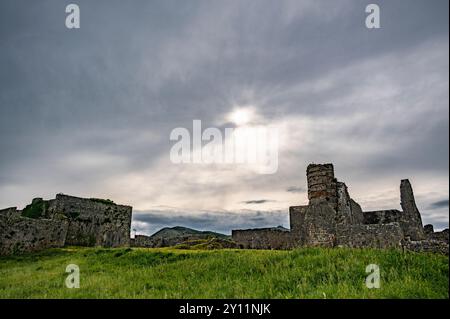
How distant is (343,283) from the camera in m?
7.41

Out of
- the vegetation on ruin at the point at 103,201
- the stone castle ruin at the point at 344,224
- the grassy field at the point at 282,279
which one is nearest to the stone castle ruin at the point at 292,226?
the stone castle ruin at the point at 344,224

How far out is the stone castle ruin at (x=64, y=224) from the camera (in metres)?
25.7

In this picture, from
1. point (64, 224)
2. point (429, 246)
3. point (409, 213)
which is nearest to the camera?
point (429, 246)

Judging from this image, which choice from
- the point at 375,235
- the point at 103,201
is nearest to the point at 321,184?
the point at 375,235

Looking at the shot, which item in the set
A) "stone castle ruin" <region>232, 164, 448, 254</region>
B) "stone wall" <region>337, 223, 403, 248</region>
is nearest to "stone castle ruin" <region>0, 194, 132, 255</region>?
"stone castle ruin" <region>232, 164, 448, 254</region>

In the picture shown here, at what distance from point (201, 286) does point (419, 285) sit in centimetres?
482

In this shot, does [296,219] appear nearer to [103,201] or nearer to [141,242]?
[141,242]

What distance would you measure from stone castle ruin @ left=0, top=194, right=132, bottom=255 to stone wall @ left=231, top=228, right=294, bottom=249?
1253 centimetres

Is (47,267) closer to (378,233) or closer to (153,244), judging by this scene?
(378,233)

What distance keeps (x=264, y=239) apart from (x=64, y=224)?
61.6ft

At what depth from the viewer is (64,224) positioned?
29.1 m
